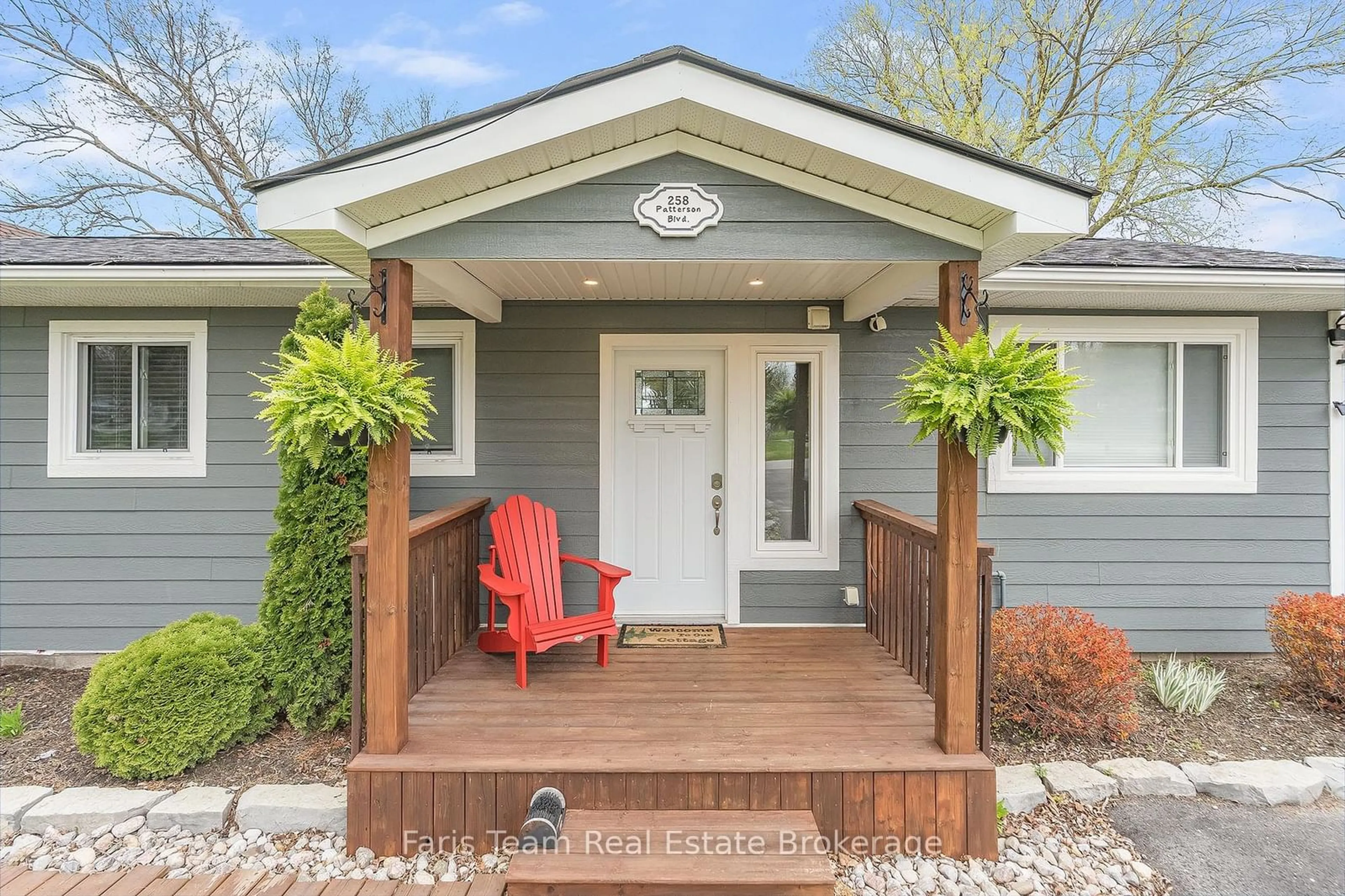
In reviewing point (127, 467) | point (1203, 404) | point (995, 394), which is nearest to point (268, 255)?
point (127, 467)

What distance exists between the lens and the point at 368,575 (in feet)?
7.72

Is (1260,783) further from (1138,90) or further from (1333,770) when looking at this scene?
(1138,90)

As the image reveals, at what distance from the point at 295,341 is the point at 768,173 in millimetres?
2790

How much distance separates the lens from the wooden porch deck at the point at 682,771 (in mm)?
2328

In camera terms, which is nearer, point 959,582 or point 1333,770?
point 959,582

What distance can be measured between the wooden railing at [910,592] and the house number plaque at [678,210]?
159 centimetres

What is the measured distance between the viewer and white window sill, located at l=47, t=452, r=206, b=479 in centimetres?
396

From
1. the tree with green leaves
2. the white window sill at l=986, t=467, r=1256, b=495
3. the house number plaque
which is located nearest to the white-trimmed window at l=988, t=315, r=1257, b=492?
the white window sill at l=986, t=467, r=1256, b=495

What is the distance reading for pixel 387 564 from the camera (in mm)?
2365

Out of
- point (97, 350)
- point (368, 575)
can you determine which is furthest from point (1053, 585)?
point (97, 350)

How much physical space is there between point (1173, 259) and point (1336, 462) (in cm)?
179

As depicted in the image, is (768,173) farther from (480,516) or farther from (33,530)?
(33,530)

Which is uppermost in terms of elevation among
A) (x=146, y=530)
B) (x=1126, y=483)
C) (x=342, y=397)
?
(x=342, y=397)

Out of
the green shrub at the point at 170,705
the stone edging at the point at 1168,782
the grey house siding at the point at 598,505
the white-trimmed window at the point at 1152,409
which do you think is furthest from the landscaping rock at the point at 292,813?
the white-trimmed window at the point at 1152,409
